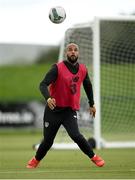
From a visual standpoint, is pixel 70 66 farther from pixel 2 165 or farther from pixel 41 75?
pixel 41 75

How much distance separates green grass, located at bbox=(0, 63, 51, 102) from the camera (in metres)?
35.8

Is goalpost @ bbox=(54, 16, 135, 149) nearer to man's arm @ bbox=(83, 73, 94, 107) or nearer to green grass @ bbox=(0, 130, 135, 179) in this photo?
green grass @ bbox=(0, 130, 135, 179)

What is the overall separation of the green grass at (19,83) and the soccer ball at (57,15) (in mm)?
18558

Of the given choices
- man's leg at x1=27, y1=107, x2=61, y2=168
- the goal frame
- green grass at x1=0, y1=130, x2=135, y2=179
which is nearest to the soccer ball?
green grass at x1=0, y1=130, x2=135, y2=179

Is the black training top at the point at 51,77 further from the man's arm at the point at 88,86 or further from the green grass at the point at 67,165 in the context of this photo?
the green grass at the point at 67,165

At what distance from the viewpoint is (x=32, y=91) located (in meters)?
36.2

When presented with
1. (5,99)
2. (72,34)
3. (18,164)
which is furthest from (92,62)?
(5,99)

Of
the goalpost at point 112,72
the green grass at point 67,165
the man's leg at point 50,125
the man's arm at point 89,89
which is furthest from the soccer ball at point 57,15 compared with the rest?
the goalpost at point 112,72

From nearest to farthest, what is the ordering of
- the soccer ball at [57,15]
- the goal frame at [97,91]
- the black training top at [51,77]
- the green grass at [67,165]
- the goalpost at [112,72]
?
the green grass at [67,165] < the black training top at [51,77] < the soccer ball at [57,15] < the goal frame at [97,91] < the goalpost at [112,72]

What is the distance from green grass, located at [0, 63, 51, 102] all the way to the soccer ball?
18558 millimetres

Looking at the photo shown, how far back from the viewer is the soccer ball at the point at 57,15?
16625 millimetres

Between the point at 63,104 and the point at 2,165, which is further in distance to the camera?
the point at 2,165

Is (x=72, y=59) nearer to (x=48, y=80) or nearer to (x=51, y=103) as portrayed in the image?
(x=48, y=80)

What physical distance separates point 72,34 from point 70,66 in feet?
26.6
